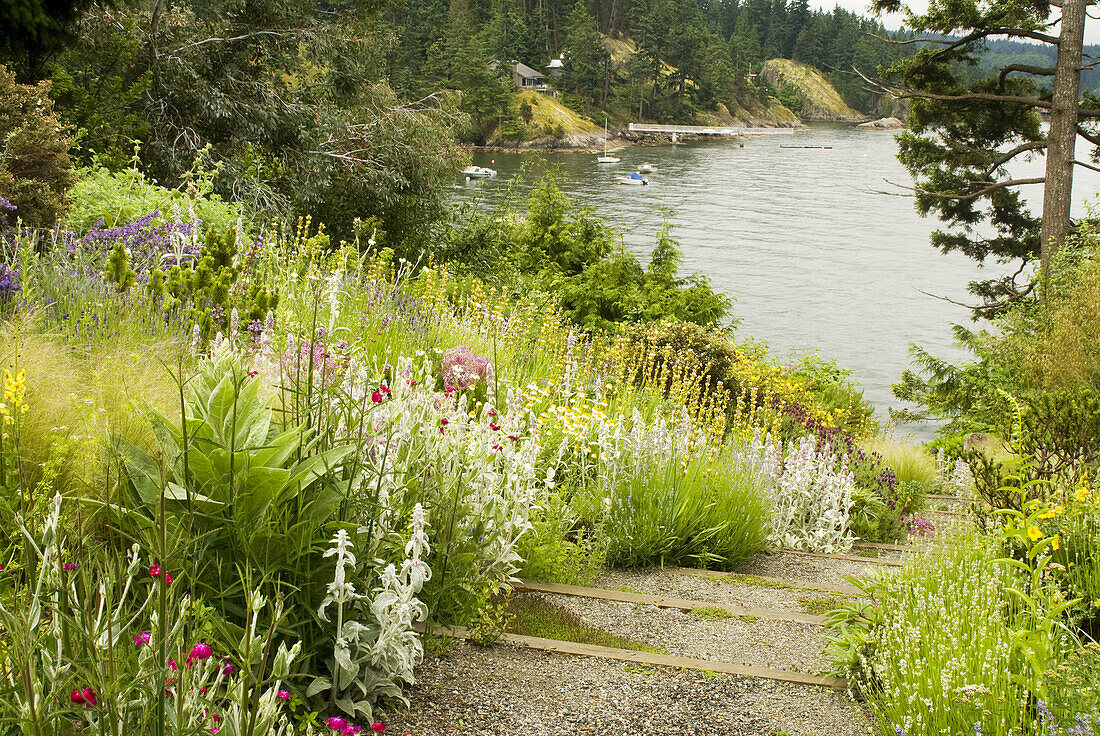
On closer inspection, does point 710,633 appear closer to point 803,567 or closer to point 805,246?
point 803,567

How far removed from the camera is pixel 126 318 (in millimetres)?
4848

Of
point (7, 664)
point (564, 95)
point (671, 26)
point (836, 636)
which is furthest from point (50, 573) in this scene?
point (671, 26)

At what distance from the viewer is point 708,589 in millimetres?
4102

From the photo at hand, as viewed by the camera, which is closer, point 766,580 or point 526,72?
point 766,580

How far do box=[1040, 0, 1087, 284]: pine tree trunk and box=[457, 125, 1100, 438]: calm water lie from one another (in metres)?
5.14

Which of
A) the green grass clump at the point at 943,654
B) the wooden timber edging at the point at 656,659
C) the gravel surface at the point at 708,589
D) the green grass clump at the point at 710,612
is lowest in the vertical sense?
the gravel surface at the point at 708,589

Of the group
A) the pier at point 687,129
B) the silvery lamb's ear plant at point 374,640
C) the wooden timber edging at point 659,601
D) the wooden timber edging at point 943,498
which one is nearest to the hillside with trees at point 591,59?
the pier at point 687,129

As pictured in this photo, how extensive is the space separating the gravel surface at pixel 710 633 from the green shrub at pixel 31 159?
511 centimetres

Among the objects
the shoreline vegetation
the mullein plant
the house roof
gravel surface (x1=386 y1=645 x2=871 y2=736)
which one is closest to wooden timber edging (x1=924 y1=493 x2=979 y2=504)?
the shoreline vegetation

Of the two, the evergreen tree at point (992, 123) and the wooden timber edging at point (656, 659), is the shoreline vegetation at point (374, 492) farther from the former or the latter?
the evergreen tree at point (992, 123)

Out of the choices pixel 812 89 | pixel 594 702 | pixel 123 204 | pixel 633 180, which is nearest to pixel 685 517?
pixel 594 702

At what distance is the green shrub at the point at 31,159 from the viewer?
20.8ft

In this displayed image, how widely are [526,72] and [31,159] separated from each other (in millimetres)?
79757

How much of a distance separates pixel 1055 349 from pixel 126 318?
11.5m
